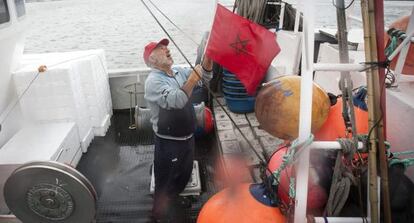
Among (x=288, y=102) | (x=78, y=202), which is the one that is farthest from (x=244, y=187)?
(x=78, y=202)

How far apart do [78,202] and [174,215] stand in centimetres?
144

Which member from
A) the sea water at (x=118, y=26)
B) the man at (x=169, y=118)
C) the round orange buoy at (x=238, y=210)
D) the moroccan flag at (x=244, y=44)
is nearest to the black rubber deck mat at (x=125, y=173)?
the man at (x=169, y=118)

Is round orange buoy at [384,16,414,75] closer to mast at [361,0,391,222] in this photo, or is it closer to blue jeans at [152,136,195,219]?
mast at [361,0,391,222]

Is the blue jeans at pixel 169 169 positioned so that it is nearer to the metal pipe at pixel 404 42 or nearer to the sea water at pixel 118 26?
the metal pipe at pixel 404 42

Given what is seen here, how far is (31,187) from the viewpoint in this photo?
2510 millimetres

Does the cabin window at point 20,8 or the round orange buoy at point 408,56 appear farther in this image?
the cabin window at point 20,8

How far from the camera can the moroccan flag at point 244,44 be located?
2.12 meters

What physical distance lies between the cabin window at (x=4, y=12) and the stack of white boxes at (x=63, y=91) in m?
0.71

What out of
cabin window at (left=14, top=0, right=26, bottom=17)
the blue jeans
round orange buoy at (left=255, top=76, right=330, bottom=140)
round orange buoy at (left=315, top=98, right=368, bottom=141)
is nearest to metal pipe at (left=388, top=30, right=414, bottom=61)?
round orange buoy at (left=315, top=98, right=368, bottom=141)

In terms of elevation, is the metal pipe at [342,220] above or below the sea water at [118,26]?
below

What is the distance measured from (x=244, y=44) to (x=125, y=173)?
318cm

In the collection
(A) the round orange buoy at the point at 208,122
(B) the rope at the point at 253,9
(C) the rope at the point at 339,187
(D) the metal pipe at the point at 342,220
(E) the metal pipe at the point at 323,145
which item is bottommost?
(A) the round orange buoy at the point at 208,122

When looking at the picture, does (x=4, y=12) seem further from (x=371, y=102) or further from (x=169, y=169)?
(x=371, y=102)

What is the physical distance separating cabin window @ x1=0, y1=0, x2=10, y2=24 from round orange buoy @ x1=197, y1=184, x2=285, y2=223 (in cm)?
368
